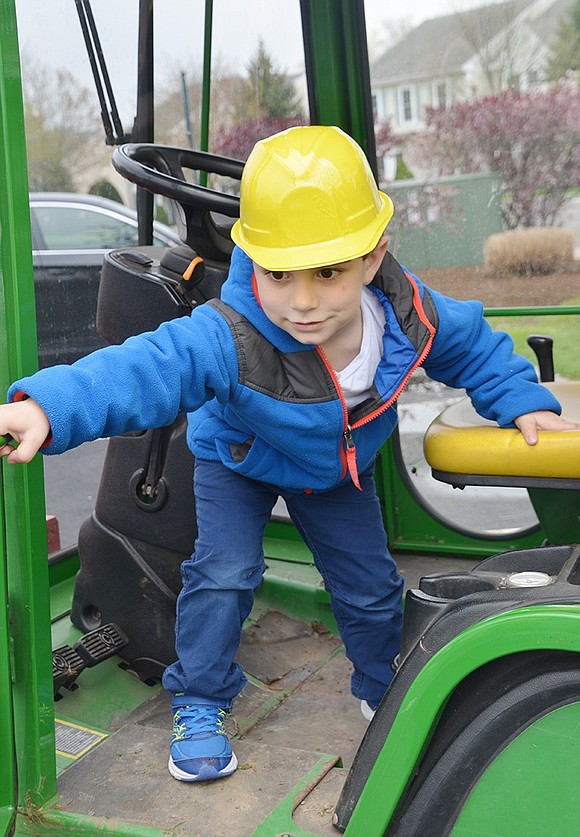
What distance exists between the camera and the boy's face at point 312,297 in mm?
1598

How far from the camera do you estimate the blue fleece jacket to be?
148 centimetres

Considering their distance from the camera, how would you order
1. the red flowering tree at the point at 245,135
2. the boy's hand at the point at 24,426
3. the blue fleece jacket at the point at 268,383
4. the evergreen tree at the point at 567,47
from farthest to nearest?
the red flowering tree at the point at 245,135
the evergreen tree at the point at 567,47
the blue fleece jacket at the point at 268,383
the boy's hand at the point at 24,426

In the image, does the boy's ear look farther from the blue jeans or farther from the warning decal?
the warning decal

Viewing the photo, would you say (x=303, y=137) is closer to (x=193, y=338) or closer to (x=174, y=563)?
(x=193, y=338)

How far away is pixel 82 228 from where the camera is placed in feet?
7.90

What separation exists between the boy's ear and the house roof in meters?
1.04

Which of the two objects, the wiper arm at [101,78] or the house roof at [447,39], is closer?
the wiper arm at [101,78]

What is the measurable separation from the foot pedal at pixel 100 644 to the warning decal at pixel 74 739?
0.16 meters

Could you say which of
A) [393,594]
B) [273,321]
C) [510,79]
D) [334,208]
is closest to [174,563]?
[393,594]

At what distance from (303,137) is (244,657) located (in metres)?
1.35

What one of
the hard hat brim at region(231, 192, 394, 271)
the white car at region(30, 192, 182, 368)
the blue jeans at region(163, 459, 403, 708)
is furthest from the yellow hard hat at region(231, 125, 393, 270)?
the white car at region(30, 192, 182, 368)

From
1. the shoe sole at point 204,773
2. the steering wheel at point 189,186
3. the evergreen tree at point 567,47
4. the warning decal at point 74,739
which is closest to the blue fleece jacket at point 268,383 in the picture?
the steering wheel at point 189,186

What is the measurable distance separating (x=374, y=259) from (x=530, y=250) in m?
1.01

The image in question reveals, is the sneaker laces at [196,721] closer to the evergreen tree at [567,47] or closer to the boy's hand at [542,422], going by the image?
the boy's hand at [542,422]
